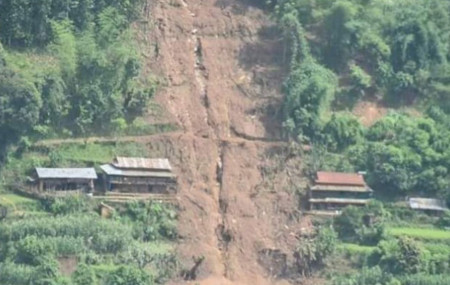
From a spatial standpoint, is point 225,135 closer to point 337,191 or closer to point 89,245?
point 337,191

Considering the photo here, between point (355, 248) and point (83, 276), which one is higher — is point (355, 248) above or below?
above

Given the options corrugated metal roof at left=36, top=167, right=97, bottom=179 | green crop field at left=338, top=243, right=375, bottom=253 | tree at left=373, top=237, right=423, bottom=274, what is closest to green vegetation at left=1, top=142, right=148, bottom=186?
corrugated metal roof at left=36, top=167, right=97, bottom=179

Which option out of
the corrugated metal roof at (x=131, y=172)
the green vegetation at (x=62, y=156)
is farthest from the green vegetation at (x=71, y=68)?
the corrugated metal roof at (x=131, y=172)

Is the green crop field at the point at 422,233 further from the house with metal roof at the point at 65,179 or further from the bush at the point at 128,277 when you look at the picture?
the house with metal roof at the point at 65,179

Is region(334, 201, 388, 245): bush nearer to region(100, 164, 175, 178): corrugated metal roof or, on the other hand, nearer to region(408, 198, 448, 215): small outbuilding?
region(408, 198, 448, 215): small outbuilding

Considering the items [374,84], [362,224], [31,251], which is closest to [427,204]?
[362,224]

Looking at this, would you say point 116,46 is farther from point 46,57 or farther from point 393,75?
point 393,75
